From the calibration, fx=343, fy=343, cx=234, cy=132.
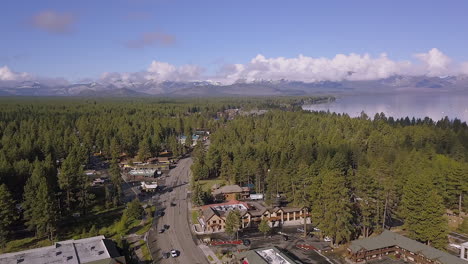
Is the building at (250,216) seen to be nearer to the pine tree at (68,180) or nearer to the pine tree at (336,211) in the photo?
the pine tree at (336,211)

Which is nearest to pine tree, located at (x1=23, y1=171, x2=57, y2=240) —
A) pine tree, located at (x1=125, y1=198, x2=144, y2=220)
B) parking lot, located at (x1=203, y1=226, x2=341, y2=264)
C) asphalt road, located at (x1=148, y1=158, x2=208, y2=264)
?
pine tree, located at (x1=125, y1=198, x2=144, y2=220)

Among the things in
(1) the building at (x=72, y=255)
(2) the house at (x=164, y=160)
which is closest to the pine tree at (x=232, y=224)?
(1) the building at (x=72, y=255)

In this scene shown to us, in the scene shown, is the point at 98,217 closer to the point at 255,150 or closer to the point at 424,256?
the point at 255,150

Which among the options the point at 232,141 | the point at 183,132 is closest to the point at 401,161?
the point at 232,141

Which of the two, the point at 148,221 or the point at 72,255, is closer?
the point at 72,255

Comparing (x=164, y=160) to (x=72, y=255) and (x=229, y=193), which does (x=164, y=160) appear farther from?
(x=72, y=255)

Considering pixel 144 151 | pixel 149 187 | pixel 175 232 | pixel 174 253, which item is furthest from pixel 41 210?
pixel 144 151
